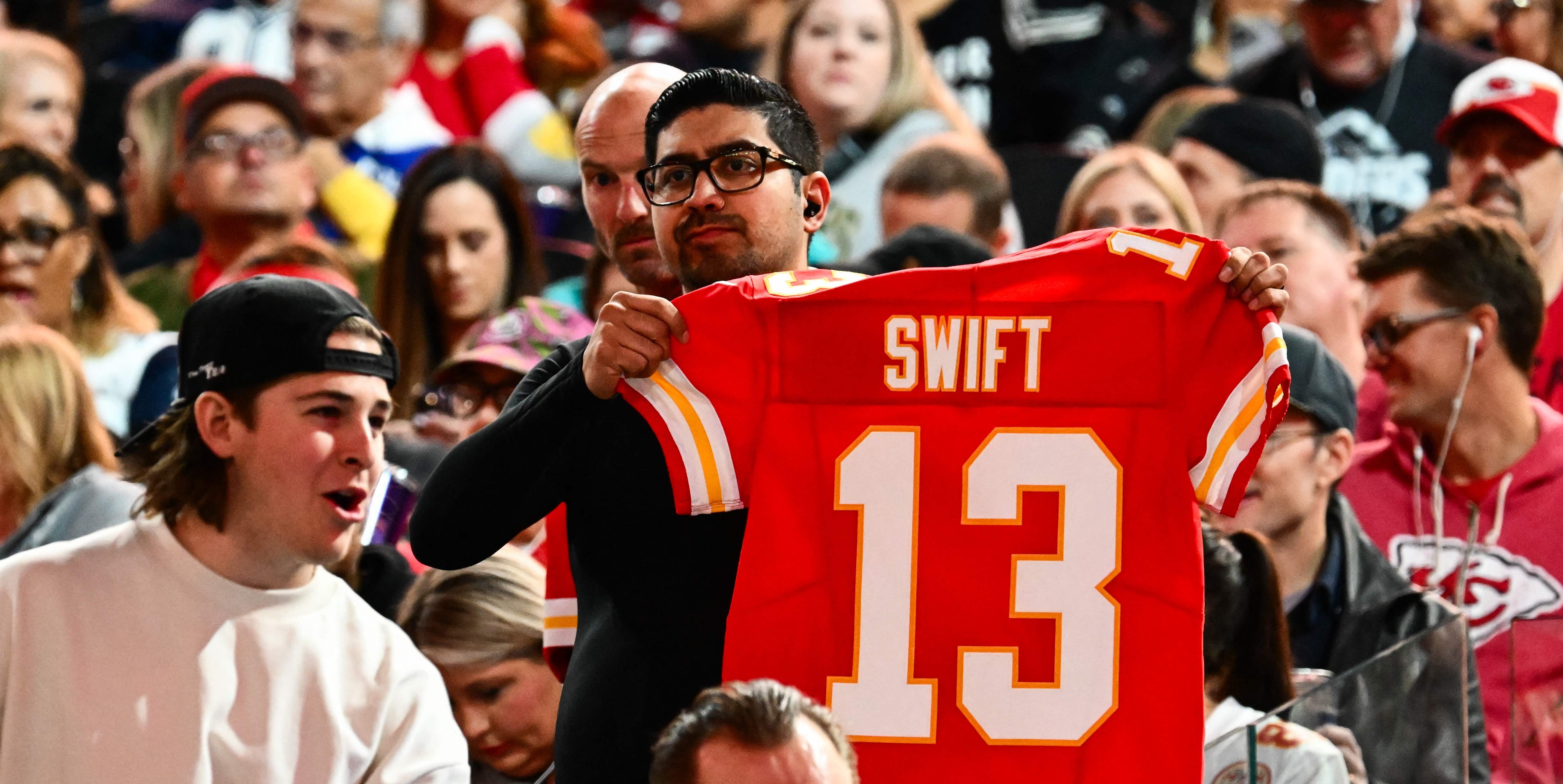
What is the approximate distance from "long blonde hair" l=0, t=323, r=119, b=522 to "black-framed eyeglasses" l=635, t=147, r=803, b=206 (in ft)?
8.49

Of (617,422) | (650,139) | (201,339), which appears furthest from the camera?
(201,339)

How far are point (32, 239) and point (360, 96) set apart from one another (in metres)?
1.52

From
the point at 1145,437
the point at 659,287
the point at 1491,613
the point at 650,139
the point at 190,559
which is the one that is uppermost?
the point at 650,139

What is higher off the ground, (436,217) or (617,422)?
(436,217)

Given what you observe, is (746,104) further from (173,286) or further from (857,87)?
(173,286)

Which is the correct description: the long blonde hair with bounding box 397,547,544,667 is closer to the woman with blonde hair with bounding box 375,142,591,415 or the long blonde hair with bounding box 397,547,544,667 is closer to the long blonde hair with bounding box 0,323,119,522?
the long blonde hair with bounding box 0,323,119,522

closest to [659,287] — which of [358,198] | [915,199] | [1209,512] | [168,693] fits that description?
[168,693]

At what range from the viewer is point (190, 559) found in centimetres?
337

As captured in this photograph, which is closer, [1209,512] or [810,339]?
[810,339]

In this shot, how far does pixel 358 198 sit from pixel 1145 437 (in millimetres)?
4851

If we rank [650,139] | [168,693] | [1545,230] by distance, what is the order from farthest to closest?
[1545,230], [168,693], [650,139]

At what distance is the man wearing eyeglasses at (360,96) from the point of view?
7.39 meters

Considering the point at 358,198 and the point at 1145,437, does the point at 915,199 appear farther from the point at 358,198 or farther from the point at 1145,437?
the point at 1145,437

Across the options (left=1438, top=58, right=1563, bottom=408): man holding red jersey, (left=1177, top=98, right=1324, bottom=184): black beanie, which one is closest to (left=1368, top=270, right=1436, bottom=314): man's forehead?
(left=1438, top=58, right=1563, bottom=408): man holding red jersey
